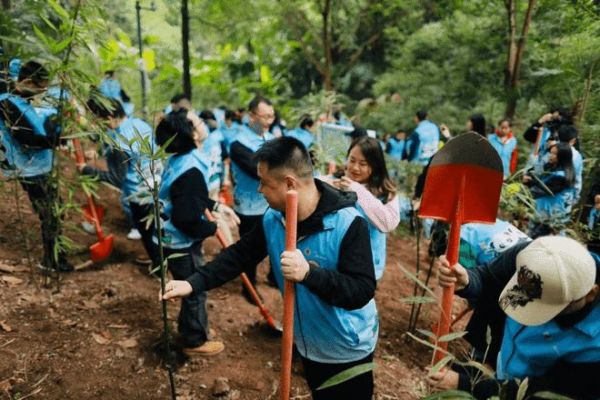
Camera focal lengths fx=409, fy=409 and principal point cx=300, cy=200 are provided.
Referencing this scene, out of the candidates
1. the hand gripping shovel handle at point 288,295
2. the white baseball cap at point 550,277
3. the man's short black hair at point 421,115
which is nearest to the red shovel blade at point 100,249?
the hand gripping shovel handle at point 288,295

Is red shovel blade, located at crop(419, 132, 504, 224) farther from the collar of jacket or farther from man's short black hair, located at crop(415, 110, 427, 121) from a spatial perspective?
man's short black hair, located at crop(415, 110, 427, 121)

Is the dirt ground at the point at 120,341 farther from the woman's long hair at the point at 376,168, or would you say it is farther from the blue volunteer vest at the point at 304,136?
the blue volunteer vest at the point at 304,136

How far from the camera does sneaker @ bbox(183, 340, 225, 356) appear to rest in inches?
133

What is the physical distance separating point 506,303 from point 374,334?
2.65 ft

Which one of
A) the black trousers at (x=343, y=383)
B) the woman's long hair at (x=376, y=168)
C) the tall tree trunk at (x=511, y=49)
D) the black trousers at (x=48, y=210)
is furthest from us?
the tall tree trunk at (x=511, y=49)

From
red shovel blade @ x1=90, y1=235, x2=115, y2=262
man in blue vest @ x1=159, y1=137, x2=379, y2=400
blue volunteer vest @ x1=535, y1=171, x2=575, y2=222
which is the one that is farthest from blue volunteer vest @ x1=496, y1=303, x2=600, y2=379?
red shovel blade @ x1=90, y1=235, x2=115, y2=262

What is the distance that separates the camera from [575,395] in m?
1.50

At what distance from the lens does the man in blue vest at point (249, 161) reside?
426cm

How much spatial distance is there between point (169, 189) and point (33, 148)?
1.68 meters

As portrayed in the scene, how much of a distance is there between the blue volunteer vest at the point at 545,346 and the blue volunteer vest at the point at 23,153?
375 centimetres

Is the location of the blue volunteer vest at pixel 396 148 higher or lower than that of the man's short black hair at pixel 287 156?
lower

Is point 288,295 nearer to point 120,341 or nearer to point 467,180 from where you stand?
point 467,180

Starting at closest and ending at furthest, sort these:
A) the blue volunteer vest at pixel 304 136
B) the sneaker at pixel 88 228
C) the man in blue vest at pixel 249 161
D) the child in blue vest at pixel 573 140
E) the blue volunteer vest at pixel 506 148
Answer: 1. the man in blue vest at pixel 249 161
2. the child in blue vest at pixel 573 140
3. the sneaker at pixel 88 228
4. the blue volunteer vest at pixel 304 136
5. the blue volunteer vest at pixel 506 148

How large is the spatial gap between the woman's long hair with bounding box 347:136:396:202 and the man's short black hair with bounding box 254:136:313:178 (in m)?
1.26
